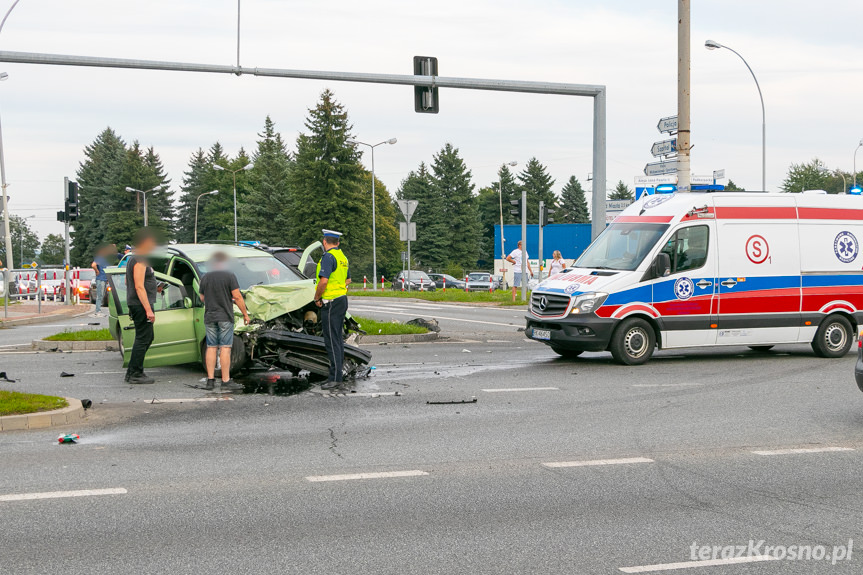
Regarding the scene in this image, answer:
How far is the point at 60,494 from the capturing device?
6.04 m

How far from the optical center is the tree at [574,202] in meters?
123

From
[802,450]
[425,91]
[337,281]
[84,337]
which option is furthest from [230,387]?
[425,91]

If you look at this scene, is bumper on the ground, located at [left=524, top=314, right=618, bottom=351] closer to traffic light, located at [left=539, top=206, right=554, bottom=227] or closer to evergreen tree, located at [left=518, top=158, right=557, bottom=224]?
traffic light, located at [left=539, top=206, right=554, bottom=227]

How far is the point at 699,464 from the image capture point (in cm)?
710

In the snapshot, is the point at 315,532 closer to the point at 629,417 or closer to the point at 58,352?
the point at 629,417

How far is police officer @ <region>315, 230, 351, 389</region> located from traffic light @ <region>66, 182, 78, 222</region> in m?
20.0

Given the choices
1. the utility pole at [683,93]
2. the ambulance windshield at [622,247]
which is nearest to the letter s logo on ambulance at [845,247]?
the ambulance windshield at [622,247]

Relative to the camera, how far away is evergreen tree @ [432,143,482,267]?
10100 centimetres

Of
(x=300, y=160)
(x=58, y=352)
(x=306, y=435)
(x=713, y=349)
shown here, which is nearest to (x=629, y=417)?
(x=306, y=435)

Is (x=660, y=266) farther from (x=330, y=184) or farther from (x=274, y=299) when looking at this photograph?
(x=330, y=184)

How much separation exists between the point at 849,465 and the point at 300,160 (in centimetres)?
7395

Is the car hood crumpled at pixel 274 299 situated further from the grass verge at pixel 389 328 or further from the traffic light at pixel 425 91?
the traffic light at pixel 425 91

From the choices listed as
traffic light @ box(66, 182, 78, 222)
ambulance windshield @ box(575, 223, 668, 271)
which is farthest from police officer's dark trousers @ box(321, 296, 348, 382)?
traffic light @ box(66, 182, 78, 222)

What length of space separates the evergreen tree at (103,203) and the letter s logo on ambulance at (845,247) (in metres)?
85.7
